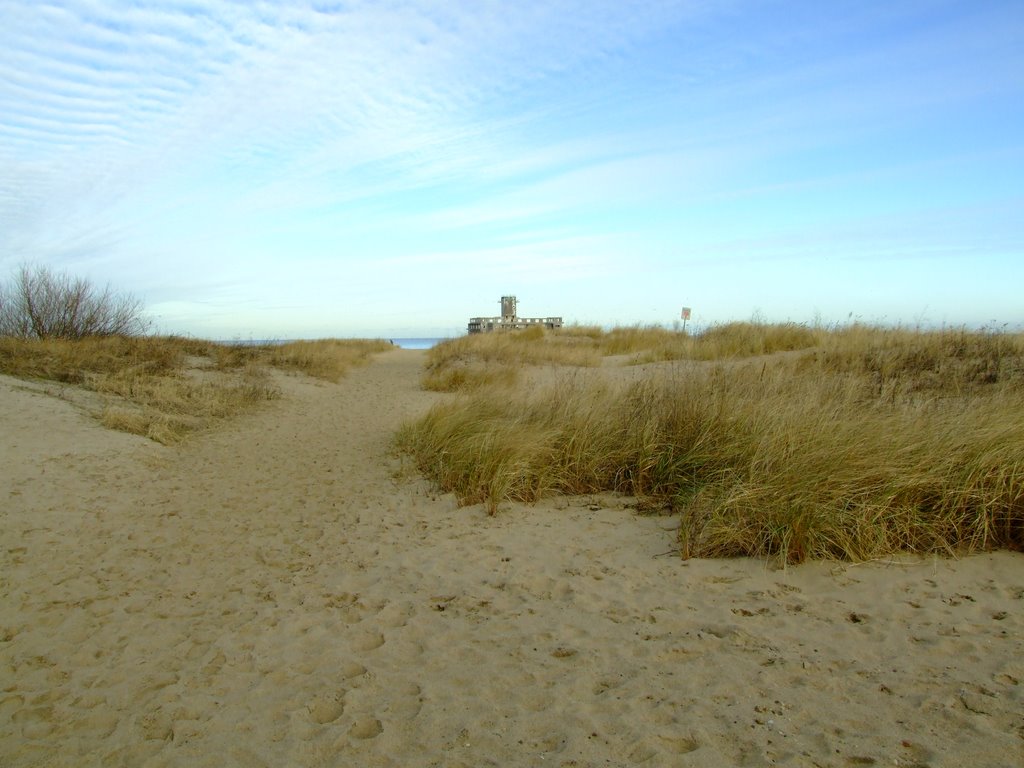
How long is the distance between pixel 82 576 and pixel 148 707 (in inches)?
98.1

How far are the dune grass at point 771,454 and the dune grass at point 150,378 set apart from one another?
4674 mm

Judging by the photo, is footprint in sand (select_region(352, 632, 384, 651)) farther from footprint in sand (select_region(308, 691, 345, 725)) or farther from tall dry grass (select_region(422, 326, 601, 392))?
tall dry grass (select_region(422, 326, 601, 392))

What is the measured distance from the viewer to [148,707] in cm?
333

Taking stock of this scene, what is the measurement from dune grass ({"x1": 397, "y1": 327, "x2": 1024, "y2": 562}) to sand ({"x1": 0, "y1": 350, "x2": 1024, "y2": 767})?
28 cm

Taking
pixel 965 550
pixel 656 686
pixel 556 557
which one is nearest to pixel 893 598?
pixel 965 550

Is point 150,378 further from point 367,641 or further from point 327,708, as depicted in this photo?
point 327,708

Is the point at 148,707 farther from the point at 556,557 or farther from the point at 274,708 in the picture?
the point at 556,557

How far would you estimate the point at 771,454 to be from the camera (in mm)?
5656

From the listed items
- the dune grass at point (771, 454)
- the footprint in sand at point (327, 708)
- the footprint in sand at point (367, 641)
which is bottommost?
the footprint in sand at point (367, 641)

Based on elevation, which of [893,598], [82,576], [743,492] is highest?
[743,492]

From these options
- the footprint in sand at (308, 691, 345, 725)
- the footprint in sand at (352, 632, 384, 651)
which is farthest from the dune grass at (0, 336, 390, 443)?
the footprint in sand at (308, 691, 345, 725)

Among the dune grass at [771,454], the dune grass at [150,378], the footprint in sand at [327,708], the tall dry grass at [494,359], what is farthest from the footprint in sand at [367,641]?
the tall dry grass at [494,359]

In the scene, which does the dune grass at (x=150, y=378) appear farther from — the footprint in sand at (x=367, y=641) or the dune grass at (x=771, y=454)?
the footprint in sand at (x=367, y=641)

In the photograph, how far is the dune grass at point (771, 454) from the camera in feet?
15.4
